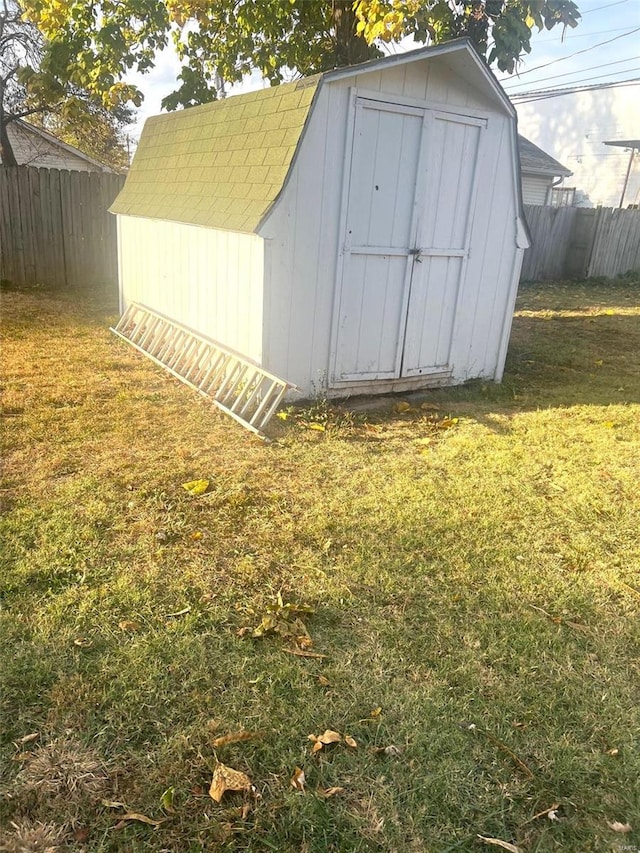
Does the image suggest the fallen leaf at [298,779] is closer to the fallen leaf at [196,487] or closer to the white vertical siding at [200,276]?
the fallen leaf at [196,487]

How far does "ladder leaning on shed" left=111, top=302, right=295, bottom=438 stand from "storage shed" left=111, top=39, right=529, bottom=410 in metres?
0.17

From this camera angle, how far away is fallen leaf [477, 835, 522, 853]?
1.74m

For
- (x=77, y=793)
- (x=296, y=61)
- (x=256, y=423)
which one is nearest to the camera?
(x=77, y=793)

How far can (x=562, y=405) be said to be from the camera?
6016mm

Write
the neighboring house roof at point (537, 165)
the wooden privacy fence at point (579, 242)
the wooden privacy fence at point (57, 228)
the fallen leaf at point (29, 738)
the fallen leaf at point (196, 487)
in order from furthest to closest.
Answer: the neighboring house roof at point (537, 165)
the wooden privacy fence at point (579, 242)
the wooden privacy fence at point (57, 228)
the fallen leaf at point (196, 487)
the fallen leaf at point (29, 738)

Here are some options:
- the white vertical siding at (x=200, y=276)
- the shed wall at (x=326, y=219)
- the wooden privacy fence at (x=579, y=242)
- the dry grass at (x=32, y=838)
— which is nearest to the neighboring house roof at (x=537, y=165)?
the wooden privacy fence at (x=579, y=242)

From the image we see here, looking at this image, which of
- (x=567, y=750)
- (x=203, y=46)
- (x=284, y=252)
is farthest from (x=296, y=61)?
(x=567, y=750)

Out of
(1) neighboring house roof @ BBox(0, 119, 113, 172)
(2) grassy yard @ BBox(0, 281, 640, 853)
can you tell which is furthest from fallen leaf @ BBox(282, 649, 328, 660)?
(1) neighboring house roof @ BBox(0, 119, 113, 172)

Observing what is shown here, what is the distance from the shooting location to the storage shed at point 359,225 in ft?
16.6

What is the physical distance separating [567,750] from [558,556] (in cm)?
138

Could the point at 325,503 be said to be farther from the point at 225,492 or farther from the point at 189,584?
the point at 189,584

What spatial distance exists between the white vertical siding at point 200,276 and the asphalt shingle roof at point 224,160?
193 millimetres

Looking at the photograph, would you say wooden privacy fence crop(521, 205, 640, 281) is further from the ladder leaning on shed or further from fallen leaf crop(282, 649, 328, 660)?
fallen leaf crop(282, 649, 328, 660)

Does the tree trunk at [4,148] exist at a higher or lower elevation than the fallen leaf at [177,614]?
higher
